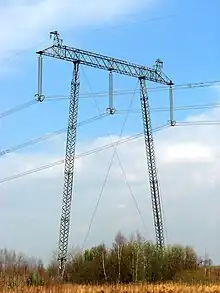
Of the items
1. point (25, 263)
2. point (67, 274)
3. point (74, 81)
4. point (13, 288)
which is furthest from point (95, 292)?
point (67, 274)

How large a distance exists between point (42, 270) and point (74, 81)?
1100 centimetres

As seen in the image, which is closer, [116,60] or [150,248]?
[116,60]

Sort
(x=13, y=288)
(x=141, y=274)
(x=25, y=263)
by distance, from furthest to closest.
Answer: (x=141, y=274), (x=25, y=263), (x=13, y=288)

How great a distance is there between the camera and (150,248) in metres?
48.1

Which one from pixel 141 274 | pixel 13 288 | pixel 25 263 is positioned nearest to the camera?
pixel 13 288

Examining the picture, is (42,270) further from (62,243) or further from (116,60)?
(116,60)

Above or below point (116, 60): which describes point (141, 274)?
below

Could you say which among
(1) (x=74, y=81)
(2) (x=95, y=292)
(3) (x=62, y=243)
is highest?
(1) (x=74, y=81)

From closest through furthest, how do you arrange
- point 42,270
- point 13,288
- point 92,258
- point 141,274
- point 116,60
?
Answer: point 13,288, point 42,270, point 116,60, point 141,274, point 92,258

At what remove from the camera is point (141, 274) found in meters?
46.2

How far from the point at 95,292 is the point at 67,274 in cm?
1753

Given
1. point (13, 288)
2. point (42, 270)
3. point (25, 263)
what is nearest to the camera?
point (13, 288)

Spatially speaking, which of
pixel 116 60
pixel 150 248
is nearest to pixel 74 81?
pixel 116 60

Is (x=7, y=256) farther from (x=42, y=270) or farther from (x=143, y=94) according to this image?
(x=143, y=94)
